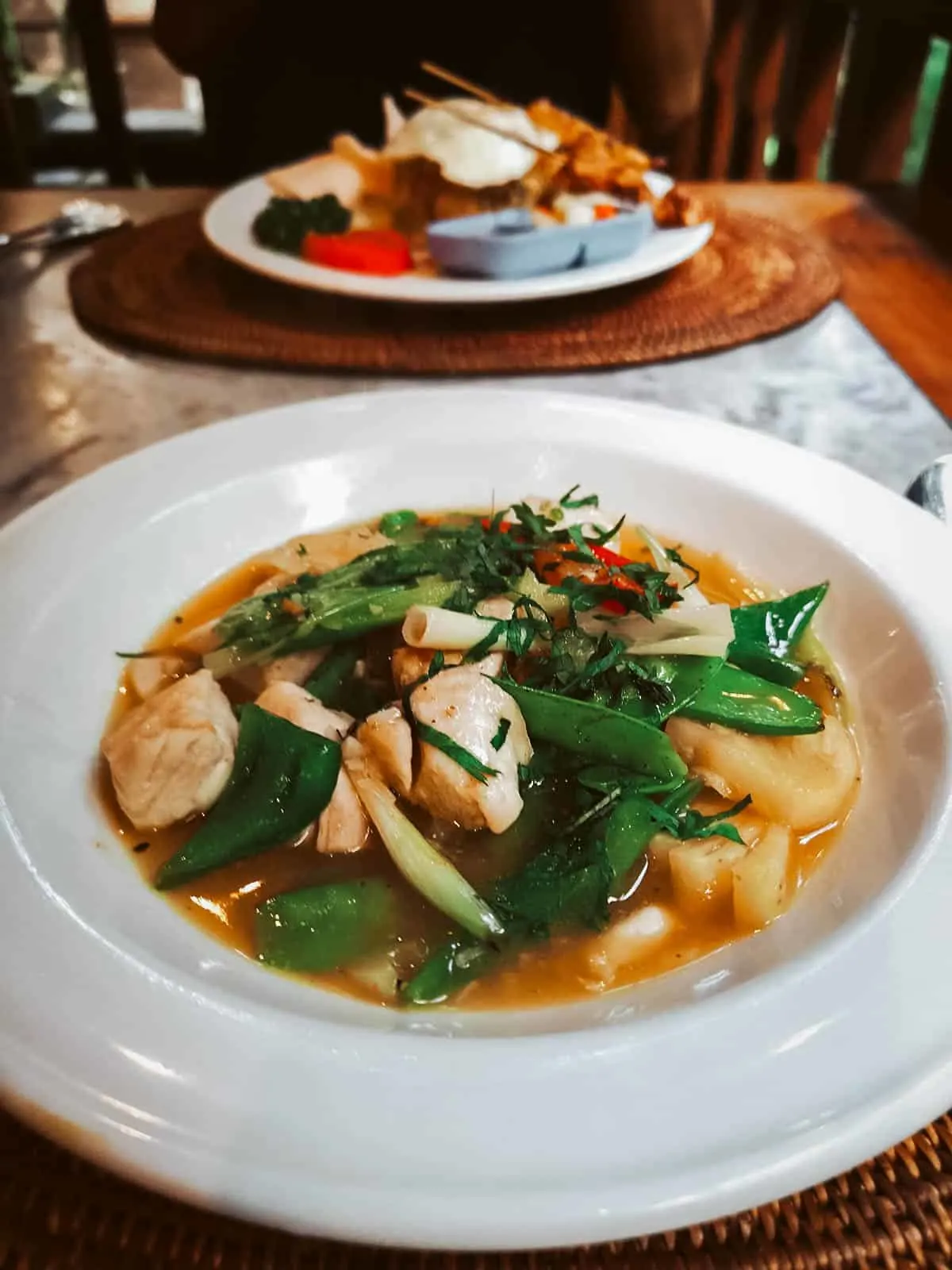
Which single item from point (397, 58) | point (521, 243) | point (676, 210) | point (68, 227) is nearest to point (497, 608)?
point (521, 243)

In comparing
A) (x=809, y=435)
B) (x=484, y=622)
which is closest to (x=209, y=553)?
(x=484, y=622)

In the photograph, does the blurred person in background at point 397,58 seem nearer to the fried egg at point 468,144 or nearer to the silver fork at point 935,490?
the fried egg at point 468,144

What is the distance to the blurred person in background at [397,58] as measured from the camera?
4.06 metres

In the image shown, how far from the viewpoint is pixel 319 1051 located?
0.83m

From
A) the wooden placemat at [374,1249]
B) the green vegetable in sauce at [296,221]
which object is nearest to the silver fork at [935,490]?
the wooden placemat at [374,1249]

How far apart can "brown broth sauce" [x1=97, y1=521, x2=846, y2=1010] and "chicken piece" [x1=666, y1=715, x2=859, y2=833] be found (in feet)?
0.10

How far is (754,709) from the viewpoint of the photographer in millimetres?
1416

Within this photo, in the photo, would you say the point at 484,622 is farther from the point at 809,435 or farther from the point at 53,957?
the point at 809,435

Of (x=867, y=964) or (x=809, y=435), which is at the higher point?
(x=867, y=964)

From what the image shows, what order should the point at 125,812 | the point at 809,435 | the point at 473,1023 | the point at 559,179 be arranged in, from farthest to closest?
1. the point at 559,179
2. the point at 809,435
3. the point at 125,812
4. the point at 473,1023

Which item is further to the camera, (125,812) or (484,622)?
(484,622)

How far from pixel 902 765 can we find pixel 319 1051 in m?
0.86

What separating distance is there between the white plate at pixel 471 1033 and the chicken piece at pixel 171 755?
0.06m

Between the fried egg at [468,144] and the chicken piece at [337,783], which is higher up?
the fried egg at [468,144]
